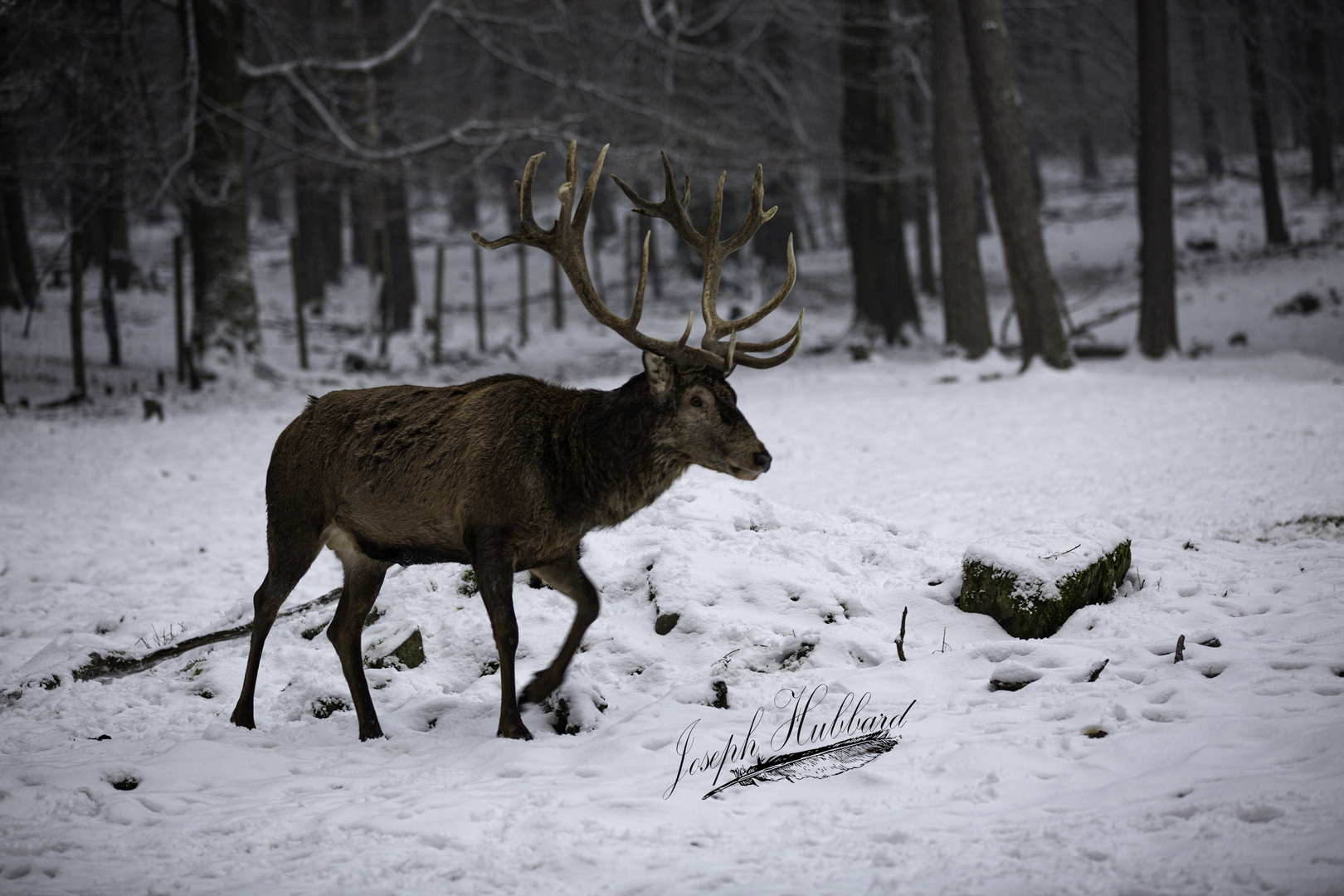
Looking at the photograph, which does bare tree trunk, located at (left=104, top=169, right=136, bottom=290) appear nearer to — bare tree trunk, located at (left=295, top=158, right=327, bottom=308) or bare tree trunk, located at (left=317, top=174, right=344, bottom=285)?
bare tree trunk, located at (left=295, top=158, right=327, bottom=308)

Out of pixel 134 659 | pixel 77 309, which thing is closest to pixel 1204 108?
pixel 77 309

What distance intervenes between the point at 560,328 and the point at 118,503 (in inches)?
553

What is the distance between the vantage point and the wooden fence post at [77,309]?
14672mm

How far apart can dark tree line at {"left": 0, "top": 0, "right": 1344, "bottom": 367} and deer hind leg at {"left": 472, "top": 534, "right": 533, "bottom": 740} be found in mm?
9864

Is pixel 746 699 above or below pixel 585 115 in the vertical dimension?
below

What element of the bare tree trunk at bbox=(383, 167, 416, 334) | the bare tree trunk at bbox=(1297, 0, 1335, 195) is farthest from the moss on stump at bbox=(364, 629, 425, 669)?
the bare tree trunk at bbox=(1297, 0, 1335, 195)

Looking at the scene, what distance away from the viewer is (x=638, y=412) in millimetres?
4809

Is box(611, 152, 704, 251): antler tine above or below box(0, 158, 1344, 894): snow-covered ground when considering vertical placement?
above

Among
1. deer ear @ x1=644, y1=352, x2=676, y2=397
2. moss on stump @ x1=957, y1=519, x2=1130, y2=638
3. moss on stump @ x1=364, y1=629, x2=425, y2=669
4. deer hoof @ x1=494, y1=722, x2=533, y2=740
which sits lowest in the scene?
deer hoof @ x1=494, y1=722, x2=533, y2=740

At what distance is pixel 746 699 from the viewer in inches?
184

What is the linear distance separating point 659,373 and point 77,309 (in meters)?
13.5

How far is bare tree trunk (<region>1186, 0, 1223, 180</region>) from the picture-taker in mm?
27609

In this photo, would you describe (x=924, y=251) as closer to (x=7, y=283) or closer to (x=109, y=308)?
(x=109, y=308)

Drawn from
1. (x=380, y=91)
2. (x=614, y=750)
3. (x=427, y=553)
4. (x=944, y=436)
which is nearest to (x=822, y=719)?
(x=614, y=750)
